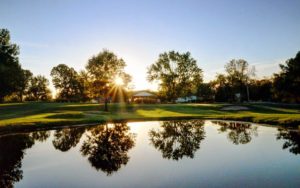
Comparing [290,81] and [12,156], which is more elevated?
[290,81]

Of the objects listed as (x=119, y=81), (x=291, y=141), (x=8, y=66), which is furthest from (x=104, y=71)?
(x=291, y=141)

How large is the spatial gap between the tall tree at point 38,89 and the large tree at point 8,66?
150ft

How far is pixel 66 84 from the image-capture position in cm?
11050

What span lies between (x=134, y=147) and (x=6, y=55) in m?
62.9

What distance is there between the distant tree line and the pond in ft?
74.0

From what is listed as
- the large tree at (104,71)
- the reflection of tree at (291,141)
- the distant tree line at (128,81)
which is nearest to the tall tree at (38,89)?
the distant tree line at (128,81)

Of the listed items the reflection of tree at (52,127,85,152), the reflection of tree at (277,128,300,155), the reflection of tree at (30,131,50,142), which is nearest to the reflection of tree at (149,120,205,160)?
the reflection of tree at (277,128,300,155)

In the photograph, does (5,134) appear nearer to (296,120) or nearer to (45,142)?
(45,142)

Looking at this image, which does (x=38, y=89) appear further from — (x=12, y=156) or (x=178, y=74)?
(x=12, y=156)

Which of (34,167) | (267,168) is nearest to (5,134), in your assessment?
(34,167)

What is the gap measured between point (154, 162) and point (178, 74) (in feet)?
249

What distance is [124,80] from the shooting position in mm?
66562

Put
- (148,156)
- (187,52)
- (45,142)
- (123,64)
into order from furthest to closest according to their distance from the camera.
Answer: (187,52) → (123,64) → (45,142) → (148,156)

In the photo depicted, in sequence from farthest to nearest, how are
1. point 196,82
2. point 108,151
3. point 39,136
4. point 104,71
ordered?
1. point 196,82
2. point 104,71
3. point 39,136
4. point 108,151
